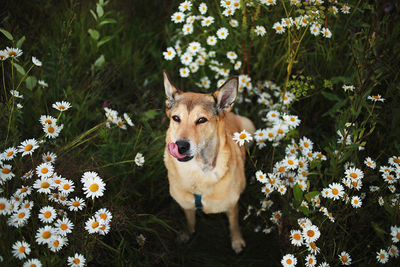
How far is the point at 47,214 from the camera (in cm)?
211

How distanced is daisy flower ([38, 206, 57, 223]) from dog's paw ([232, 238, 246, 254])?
2.02 m

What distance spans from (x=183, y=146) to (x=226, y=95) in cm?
72

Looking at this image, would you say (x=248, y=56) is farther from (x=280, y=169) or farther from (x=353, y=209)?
(x=353, y=209)

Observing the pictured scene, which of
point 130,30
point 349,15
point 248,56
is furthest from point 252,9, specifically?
point 130,30

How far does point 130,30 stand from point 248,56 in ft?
6.65

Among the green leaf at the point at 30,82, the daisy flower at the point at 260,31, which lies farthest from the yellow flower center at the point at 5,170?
the daisy flower at the point at 260,31

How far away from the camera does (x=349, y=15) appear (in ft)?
12.4

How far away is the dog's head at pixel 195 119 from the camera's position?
2.46 meters

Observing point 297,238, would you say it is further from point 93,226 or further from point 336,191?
point 93,226

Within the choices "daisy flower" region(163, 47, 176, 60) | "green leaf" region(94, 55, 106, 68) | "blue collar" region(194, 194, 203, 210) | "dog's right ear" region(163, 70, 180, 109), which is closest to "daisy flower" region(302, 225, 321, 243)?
"blue collar" region(194, 194, 203, 210)

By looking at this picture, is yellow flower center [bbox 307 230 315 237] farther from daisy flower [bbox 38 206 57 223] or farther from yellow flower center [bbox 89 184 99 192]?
daisy flower [bbox 38 206 57 223]

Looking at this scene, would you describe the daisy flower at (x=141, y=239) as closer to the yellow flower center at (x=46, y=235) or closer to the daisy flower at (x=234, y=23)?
the yellow flower center at (x=46, y=235)

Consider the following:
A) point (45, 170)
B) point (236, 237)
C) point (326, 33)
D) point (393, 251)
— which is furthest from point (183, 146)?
point (326, 33)

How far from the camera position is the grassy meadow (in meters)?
2.29
